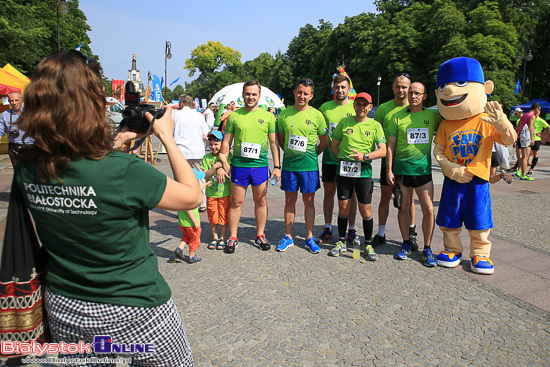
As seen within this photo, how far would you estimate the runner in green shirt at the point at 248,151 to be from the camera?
4.97m

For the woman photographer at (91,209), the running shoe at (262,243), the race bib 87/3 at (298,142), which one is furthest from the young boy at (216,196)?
the woman photographer at (91,209)

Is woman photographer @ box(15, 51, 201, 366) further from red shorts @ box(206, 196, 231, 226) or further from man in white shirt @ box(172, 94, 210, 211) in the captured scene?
man in white shirt @ box(172, 94, 210, 211)

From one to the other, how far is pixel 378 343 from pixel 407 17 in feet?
132

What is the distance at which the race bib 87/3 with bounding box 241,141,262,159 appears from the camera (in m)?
4.96

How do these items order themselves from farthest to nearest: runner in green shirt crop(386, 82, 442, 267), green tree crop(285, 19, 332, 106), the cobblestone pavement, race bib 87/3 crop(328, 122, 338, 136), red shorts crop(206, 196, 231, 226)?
green tree crop(285, 19, 332, 106) → race bib 87/3 crop(328, 122, 338, 136) → red shorts crop(206, 196, 231, 226) → runner in green shirt crop(386, 82, 442, 267) → the cobblestone pavement

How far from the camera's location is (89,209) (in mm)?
1429

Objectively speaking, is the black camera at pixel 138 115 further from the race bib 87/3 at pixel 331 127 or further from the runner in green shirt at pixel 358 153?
the race bib 87/3 at pixel 331 127

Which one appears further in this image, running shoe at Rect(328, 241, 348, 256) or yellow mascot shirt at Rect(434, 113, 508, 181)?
running shoe at Rect(328, 241, 348, 256)

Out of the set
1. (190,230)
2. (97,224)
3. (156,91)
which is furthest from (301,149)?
(156,91)

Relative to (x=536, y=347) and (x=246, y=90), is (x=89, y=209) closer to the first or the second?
(x=536, y=347)

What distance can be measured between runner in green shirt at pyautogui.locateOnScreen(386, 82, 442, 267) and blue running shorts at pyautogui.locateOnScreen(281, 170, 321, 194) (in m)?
0.91

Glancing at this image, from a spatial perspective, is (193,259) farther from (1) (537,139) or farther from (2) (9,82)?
(2) (9,82)

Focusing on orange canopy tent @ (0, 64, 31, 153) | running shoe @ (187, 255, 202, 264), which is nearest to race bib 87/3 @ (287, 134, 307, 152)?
running shoe @ (187, 255, 202, 264)

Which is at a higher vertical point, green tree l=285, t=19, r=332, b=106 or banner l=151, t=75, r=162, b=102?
green tree l=285, t=19, r=332, b=106
